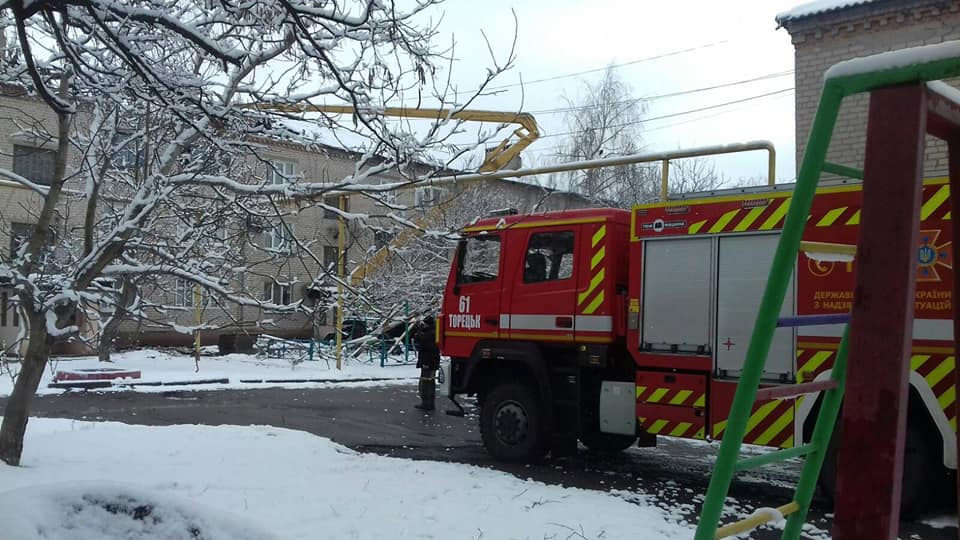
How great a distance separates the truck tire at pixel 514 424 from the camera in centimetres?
906

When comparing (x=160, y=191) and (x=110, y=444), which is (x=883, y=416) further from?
(x=110, y=444)

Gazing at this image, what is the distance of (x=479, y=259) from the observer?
9.93 meters

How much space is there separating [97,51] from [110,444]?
173 inches

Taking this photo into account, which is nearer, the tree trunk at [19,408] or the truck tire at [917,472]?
the truck tire at [917,472]

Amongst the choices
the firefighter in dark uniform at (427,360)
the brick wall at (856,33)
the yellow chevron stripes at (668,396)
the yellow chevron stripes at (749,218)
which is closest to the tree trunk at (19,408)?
the yellow chevron stripes at (668,396)

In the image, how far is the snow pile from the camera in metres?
3.07

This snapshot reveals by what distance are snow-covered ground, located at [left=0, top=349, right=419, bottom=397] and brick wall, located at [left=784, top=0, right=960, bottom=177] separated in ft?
35.4

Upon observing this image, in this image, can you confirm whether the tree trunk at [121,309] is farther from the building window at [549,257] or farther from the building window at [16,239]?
the building window at [549,257]

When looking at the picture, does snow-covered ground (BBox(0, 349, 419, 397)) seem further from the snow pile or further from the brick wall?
the snow pile

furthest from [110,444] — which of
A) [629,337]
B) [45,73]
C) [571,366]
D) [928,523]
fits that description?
[928,523]

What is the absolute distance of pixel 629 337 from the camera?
8383 mm

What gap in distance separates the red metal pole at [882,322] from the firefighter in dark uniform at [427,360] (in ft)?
40.8

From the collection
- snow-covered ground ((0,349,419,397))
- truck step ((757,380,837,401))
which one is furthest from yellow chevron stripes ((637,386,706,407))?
snow-covered ground ((0,349,419,397))

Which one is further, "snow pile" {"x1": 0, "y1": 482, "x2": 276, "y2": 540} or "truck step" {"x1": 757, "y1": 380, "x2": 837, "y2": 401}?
"snow pile" {"x1": 0, "y1": 482, "x2": 276, "y2": 540}
